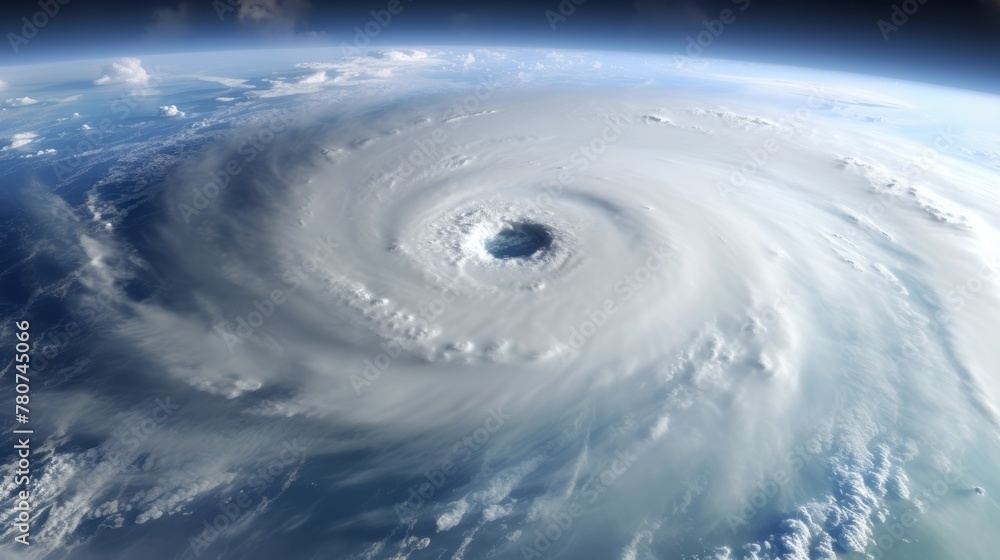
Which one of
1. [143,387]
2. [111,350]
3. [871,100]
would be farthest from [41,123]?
[871,100]

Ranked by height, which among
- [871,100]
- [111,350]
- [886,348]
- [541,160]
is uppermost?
[871,100]

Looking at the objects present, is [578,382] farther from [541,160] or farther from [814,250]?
[541,160]

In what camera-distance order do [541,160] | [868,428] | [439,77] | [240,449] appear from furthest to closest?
[439,77]
[541,160]
[868,428]
[240,449]

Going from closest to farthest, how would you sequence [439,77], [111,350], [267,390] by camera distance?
[267,390] < [111,350] < [439,77]

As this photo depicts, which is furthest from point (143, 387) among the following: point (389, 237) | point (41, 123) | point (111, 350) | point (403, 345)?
point (41, 123)

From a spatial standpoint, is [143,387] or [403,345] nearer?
[143,387]

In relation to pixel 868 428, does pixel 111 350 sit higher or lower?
lower

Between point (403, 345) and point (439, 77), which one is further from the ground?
point (439, 77)

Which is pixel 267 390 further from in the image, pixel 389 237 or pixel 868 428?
pixel 868 428

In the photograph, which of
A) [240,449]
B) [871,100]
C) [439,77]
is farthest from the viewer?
[439,77]
